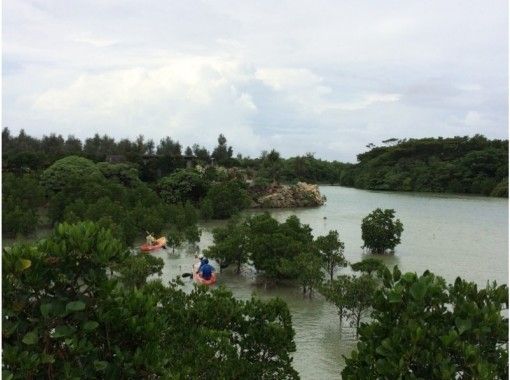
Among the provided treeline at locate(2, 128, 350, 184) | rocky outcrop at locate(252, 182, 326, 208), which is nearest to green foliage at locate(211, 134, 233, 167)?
treeline at locate(2, 128, 350, 184)

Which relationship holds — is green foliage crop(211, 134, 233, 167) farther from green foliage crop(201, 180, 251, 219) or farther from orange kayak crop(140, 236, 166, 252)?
orange kayak crop(140, 236, 166, 252)

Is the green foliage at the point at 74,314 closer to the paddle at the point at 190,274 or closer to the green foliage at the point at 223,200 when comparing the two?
the paddle at the point at 190,274

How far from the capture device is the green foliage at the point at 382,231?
53.3ft

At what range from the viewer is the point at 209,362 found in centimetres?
488

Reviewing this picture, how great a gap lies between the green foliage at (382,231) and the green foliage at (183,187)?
49.5 feet

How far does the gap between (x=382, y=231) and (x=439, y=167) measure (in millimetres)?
35470

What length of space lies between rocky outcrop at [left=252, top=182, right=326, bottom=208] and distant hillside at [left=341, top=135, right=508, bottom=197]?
16.5 meters

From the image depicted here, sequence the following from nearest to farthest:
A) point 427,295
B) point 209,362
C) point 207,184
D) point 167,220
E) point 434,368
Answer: point 434,368 < point 427,295 < point 209,362 < point 167,220 < point 207,184

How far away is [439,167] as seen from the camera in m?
48.9

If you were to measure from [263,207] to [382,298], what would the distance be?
3020cm

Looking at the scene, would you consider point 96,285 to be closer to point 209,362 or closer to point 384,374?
point 384,374

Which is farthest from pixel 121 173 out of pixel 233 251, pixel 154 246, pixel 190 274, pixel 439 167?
pixel 439 167

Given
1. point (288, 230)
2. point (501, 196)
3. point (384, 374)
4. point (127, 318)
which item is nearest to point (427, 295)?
point (384, 374)

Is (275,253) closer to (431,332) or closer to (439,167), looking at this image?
(431,332)
